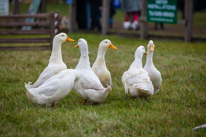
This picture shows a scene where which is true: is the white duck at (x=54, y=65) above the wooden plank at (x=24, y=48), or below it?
above

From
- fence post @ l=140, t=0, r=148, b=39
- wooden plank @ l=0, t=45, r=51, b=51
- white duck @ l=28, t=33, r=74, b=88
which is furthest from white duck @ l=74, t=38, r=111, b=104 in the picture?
fence post @ l=140, t=0, r=148, b=39

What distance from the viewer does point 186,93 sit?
4301 millimetres

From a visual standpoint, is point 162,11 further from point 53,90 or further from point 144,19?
point 53,90

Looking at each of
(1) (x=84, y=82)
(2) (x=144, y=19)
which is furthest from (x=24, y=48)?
(1) (x=84, y=82)

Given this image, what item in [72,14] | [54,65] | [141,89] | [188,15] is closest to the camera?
[141,89]

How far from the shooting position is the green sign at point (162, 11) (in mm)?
8945

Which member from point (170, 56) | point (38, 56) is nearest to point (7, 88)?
point (38, 56)

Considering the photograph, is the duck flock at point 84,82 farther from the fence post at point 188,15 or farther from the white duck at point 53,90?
the fence post at point 188,15

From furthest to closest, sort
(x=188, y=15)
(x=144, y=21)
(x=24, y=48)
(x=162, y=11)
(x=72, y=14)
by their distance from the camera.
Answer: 1. (x=72, y=14)
2. (x=144, y=21)
3. (x=162, y=11)
4. (x=188, y=15)
5. (x=24, y=48)

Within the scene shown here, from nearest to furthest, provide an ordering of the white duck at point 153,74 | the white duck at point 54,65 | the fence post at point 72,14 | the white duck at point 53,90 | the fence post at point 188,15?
the white duck at point 53,90 → the white duck at point 54,65 → the white duck at point 153,74 → the fence post at point 188,15 → the fence post at point 72,14

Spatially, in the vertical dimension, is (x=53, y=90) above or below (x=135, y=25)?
below

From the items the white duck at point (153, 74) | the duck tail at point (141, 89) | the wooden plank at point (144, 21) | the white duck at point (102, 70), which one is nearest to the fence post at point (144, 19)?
the wooden plank at point (144, 21)

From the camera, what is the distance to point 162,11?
919 centimetres

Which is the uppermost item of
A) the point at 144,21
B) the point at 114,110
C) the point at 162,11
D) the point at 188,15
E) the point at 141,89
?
the point at 162,11
